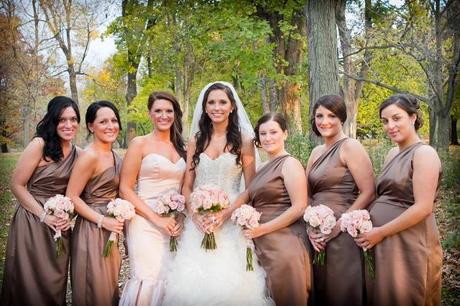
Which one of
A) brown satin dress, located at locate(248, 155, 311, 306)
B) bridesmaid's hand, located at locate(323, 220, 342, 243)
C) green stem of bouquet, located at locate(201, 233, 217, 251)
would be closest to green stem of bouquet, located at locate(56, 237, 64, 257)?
green stem of bouquet, located at locate(201, 233, 217, 251)

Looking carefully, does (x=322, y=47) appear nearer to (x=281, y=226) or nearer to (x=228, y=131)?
(x=228, y=131)

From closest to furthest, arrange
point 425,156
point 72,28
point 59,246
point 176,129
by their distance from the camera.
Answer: point 425,156 < point 59,246 < point 176,129 < point 72,28

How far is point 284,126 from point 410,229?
1.56 meters

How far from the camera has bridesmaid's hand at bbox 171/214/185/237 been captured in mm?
4770

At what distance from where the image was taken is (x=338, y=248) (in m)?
4.30

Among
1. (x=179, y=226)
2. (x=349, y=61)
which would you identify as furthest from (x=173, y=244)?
(x=349, y=61)

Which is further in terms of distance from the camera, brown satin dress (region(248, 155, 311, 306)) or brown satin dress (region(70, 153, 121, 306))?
brown satin dress (region(70, 153, 121, 306))

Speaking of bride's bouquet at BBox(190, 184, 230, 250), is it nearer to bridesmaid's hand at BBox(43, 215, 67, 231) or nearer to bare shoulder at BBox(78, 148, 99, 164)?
bare shoulder at BBox(78, 148, 99, 164)

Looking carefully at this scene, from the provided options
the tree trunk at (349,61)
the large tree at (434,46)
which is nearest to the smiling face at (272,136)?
the large tree at (434,46)

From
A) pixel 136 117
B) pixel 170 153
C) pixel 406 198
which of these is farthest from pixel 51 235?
pixel 136 117

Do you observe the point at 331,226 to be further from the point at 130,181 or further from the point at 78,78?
the point at 78,78

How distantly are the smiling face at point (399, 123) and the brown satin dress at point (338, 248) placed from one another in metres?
0.50

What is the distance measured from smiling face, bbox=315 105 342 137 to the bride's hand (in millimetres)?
1491

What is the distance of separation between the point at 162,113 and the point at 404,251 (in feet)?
9.31
